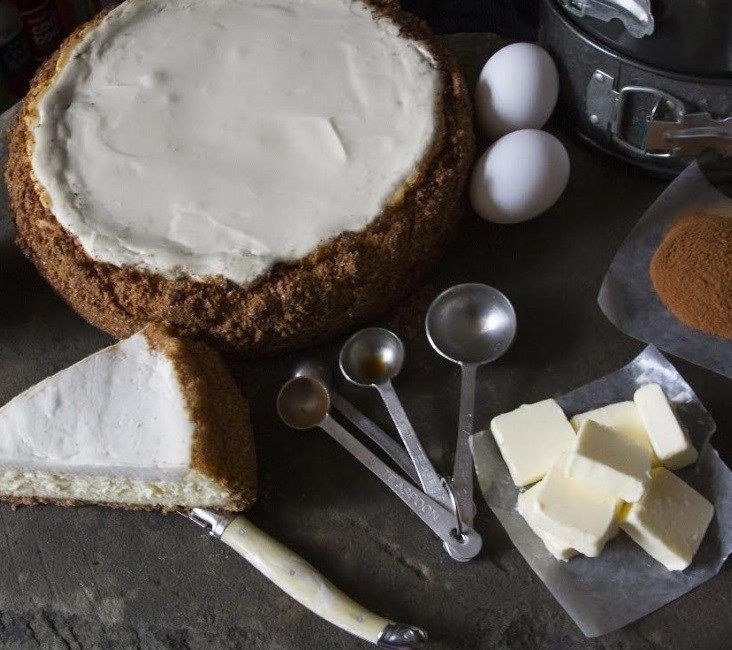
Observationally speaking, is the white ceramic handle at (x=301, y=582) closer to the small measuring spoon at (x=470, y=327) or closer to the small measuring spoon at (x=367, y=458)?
the small measuring spoon at (x=367, y=458)

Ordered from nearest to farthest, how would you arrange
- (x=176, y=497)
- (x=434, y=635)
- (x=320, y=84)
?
(x=434, y=635)
(x=176, y=497)
(x=320, y=84)

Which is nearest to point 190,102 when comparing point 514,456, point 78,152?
point 78,152

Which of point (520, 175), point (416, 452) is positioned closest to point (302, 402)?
point (416, 452)

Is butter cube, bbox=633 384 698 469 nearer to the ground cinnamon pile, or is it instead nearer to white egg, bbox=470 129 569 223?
the ground cinnamon pile

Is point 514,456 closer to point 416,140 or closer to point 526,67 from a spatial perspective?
point 416,140

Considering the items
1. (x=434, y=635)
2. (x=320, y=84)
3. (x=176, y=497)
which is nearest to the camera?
(x=434, y=635)

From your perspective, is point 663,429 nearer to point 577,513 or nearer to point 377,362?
point 577,513

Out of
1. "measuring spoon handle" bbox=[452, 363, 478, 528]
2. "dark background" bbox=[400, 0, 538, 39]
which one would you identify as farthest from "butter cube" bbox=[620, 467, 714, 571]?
"dark background" bbox=[400, 0, 538, 39]
